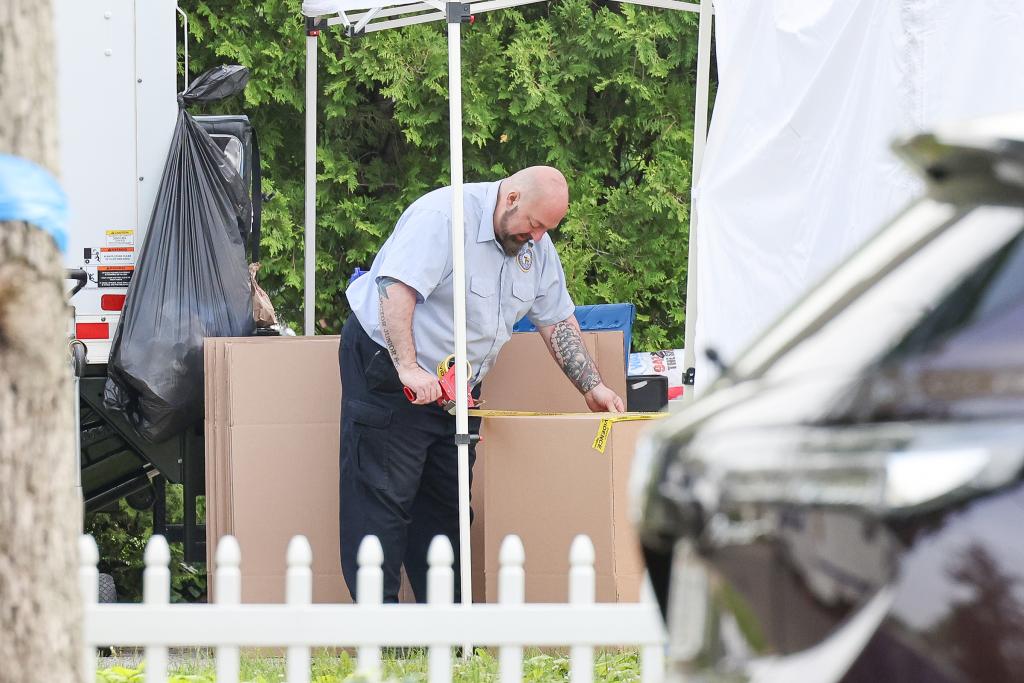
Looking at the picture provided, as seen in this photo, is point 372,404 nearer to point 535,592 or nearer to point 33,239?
point 535,592

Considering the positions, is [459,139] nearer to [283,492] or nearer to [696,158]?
[696,158]

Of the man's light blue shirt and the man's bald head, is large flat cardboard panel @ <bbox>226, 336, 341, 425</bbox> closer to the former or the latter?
the man's light blue shirt

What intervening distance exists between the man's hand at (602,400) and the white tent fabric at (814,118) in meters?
0.77

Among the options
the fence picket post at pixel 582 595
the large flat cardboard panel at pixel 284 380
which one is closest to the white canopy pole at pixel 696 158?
the large flat cardboard panel at pixel 284 380

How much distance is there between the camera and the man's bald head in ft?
14.8

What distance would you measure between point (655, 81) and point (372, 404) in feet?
15.3

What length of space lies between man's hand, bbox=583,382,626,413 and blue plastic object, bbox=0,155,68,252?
3068mm

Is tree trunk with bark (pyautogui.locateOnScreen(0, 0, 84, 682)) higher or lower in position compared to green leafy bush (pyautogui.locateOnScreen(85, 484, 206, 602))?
higher

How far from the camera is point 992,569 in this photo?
1161 millimetres

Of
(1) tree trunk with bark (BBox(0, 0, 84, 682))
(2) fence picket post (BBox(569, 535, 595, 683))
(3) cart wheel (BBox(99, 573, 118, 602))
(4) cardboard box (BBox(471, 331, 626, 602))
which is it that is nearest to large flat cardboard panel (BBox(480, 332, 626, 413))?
(4) cardboard box (BBox(471, 331, 626, 602))

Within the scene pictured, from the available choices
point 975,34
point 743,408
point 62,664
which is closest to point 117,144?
point 975,34

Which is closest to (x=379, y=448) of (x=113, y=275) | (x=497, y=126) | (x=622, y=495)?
(x=622, y=495)

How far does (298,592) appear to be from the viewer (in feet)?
9.28

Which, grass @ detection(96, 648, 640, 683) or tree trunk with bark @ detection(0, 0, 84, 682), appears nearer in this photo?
tree trunk with bark @ detection(0, 0, 84, 682)
